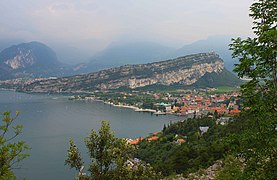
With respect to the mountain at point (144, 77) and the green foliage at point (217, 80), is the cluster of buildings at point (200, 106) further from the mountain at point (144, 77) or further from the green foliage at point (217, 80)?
the mountain at point (144, 77)

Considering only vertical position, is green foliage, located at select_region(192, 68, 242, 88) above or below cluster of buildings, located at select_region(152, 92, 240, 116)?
above

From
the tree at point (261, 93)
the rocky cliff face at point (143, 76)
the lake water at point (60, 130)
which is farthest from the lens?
the rocky cliff face at point (143, 76)

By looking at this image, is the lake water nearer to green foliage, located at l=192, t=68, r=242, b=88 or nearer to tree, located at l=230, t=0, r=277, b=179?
tree, located at l=230, t=0, r=277, b=179

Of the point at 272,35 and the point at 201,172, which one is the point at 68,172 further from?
the point at 272,35

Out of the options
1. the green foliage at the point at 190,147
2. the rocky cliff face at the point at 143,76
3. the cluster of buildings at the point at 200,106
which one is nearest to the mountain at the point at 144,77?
the rocky cliff face at the point at 143,76

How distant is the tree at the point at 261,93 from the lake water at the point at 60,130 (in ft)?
57.7

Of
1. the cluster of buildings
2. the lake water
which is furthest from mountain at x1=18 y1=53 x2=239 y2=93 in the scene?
the lake water

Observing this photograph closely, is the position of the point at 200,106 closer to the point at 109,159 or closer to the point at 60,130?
the point at 60,130

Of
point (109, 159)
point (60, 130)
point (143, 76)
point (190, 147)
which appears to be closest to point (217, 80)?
point (143, 76)

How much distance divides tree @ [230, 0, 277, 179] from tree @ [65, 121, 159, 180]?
1.57 metres

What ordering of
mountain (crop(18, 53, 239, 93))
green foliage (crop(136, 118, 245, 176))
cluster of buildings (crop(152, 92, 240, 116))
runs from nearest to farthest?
green foliage (crop(136, 118, 245, 176)) → cluster of buildings (crop(152, 92, 240, 116)) → mountain (crop(18, 53, 239, 93))

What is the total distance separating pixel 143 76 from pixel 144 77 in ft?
1.94

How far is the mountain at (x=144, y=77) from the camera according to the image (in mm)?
89625

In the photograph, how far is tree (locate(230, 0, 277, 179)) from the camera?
3275 millimetres
